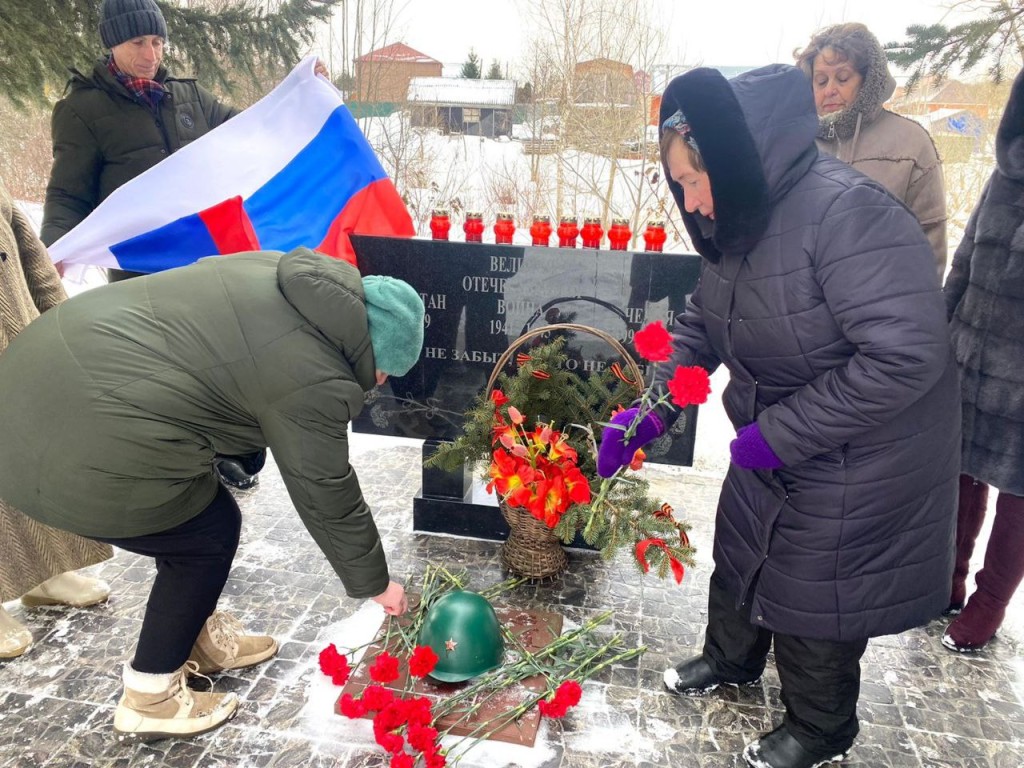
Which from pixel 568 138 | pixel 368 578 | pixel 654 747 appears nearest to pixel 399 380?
pixel 368 578

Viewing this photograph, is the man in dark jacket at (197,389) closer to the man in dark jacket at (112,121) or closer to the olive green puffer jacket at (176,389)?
the olive green puffer jacket at (176,389)

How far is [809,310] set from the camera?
1713 millimetres

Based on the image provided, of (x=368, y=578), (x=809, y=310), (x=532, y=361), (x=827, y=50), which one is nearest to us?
(x=809, y=310)

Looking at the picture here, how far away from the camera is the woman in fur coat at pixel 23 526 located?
2395mm

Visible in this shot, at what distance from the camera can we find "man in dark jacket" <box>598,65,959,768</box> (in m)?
1.59

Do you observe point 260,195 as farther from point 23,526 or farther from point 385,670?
point 385,670

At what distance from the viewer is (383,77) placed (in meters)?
8.96

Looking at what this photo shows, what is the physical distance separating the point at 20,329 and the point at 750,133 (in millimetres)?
2386

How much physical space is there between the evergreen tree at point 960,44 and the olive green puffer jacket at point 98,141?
440 centimetres

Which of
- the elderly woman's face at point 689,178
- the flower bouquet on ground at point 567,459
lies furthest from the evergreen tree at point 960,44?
the elderly woman's face at point 689,178

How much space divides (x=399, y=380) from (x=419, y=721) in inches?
79.9

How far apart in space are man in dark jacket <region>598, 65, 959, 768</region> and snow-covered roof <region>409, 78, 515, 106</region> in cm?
846

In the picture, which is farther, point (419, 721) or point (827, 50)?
point (827, 50)

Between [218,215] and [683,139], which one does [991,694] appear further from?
[218,215]
